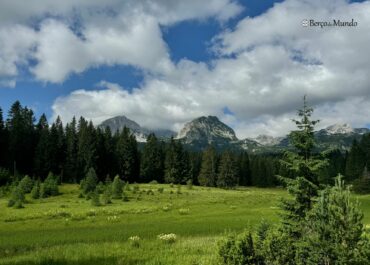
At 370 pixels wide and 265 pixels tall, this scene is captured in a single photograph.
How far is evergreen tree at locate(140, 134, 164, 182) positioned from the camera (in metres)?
115

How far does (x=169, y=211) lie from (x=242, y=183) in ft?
353

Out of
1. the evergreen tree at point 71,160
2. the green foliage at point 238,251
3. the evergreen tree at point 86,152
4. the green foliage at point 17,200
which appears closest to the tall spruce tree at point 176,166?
the evergreen tree at point 86,152

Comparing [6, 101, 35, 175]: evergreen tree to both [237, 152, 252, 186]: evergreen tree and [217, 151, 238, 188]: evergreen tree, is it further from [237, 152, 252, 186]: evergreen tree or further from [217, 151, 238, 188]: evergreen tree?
[237, 152, 252, 186]: evergreen tree

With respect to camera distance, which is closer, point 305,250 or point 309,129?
point 305,250

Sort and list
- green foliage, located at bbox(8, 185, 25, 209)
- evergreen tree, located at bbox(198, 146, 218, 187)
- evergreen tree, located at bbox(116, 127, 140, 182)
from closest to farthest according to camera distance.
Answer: green foliage, located at bbox(8, 185, 25, 209) < evergreen tree, located at bbox(116, 127, 140, 182) < evergreen tree, located at bbox(198, 146, 218, 187)

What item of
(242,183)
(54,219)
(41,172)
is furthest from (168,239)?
(242,183)

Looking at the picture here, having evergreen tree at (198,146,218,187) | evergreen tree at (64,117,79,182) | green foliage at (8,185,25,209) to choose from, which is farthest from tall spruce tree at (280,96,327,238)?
evergreen tree at (198,146,218,187)

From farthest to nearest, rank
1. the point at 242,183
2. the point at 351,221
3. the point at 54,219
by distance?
the point at 242,183
the point at 54,219
the point at 351,221

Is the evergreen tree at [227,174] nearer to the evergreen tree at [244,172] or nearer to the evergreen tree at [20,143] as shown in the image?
the evergreen tree at [244,172]

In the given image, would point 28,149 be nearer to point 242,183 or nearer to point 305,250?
point 242,183

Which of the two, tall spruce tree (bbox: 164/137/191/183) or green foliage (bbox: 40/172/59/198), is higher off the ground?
tall spruce tree (bbox: 164/137/191/183)

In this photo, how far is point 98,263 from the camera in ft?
52.3

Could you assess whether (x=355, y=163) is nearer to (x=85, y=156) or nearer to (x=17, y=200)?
(x=85, y=156)

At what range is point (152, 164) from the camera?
116438 mm
